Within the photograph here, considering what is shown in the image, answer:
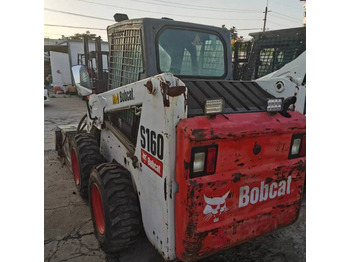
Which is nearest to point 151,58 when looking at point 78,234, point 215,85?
point 215,85

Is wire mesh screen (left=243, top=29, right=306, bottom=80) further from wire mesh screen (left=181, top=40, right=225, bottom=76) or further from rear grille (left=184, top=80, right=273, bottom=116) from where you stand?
rear grille (left=184, top=80, right=273, bottom=116)

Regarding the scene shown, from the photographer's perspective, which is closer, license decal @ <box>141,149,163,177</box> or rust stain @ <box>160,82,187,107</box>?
rust stain @ <box>160,82,187,107</box>

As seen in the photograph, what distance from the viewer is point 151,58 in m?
2.47

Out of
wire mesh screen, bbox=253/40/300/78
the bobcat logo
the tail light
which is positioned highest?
wire mesh screen, bbox=253/40/300/78

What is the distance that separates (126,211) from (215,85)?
1.43m

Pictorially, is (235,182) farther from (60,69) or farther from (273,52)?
(60,69)

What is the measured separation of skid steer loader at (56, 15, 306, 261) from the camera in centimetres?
186

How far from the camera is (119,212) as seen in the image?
233cm

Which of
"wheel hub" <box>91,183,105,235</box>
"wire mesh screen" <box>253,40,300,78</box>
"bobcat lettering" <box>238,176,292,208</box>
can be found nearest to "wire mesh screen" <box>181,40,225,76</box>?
"bobcat lettering" <box>238,176,292,208</box>

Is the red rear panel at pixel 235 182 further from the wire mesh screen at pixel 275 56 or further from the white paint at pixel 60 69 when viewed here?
the white paint at pixel 60 69

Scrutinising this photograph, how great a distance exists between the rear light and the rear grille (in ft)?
1.32

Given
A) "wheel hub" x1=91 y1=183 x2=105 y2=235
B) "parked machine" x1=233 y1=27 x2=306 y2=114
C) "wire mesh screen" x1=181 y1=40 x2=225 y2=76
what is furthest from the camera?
"parked machine" x1=233 y1=27 x2=306 y2=114

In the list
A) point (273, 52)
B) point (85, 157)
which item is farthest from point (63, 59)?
point (85, 157)

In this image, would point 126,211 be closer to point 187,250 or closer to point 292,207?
point 187,250
